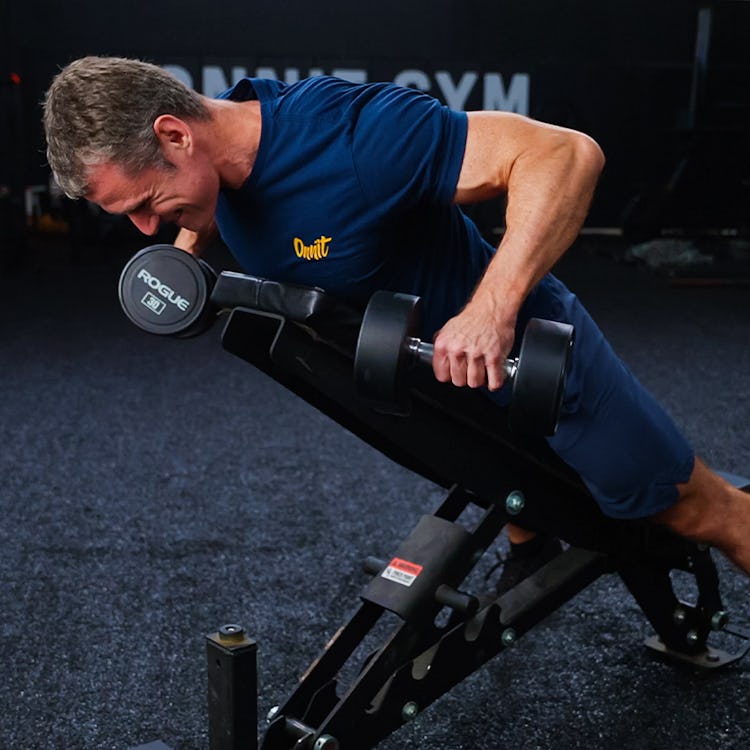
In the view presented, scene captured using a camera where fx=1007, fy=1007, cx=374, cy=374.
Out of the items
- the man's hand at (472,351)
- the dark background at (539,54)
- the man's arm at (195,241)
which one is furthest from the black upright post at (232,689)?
the dark background at (539,54)

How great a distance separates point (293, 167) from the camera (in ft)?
3.81

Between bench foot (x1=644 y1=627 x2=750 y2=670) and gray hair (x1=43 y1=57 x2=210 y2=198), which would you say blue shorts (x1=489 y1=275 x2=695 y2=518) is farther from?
gray hair (x1=43 y1=57 x2=210 y2=198)

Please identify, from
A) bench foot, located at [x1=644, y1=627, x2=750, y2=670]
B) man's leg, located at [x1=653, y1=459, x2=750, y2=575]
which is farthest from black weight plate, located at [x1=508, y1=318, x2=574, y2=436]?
bench foot, located at [x1=644, y1=627, x2=750, y2=670]

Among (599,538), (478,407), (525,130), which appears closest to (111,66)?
(525,130)

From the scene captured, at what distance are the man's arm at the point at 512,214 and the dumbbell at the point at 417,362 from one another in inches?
1.1

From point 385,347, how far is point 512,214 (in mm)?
229

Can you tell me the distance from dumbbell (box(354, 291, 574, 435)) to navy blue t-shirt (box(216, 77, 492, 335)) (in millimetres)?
206

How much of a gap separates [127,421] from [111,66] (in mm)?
1704

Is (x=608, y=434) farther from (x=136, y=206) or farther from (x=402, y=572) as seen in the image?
(x=136, y=206)

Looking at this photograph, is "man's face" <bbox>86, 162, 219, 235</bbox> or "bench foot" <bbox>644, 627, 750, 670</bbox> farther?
"bench foot" <bbox>644, 627, 750, 670</bbox>

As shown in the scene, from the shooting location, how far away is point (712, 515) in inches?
53.5

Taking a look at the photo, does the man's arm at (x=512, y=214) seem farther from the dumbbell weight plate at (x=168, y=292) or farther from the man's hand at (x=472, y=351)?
the dumbbell weight plate at (x=168, y=292)

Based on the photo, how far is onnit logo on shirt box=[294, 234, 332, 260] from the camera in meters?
1.19

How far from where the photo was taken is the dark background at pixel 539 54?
543 centimetres
